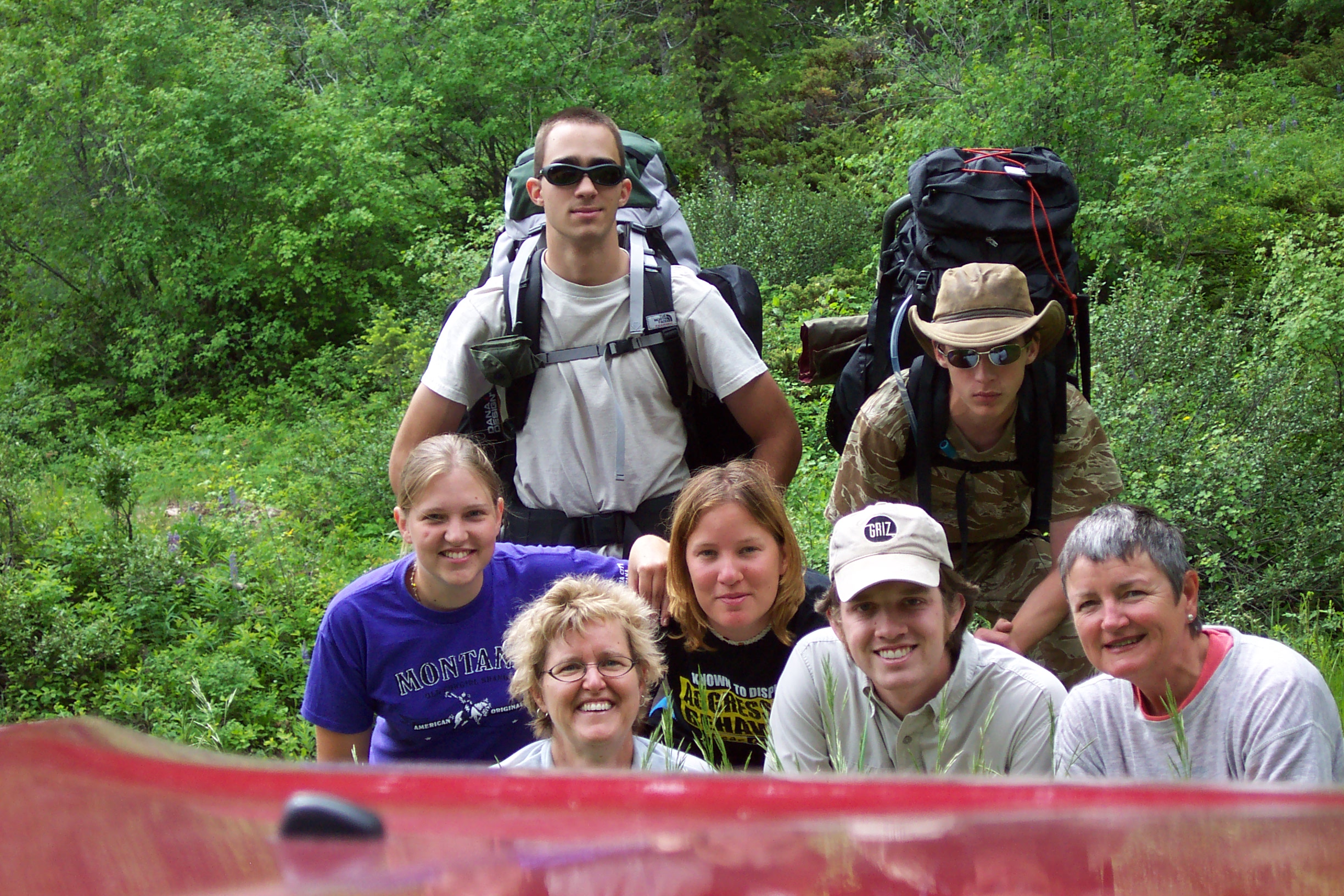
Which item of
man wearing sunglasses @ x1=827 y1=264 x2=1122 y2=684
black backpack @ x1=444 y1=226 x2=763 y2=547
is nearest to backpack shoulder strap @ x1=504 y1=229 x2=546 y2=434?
black backpack @ x1=444 y1=226 x2=763 y2=547

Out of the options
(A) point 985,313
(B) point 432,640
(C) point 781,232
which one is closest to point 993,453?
(A) point 985,313

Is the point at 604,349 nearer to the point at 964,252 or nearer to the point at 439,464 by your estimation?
the point at 439,464

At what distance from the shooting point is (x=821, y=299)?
348 inches

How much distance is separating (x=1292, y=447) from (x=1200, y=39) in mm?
9193

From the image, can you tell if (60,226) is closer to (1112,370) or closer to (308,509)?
(308,509)

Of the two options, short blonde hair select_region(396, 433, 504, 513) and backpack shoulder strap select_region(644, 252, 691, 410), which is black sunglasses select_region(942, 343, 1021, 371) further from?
short blonde hair select_region(396, 433, 504, 513)

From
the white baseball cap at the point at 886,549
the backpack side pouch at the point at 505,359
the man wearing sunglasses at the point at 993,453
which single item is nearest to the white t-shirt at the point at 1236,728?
the white baseball cap at the point at 886,549

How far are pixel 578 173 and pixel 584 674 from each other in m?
1.73

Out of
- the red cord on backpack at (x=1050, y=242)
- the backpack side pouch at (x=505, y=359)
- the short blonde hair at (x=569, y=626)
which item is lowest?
the short blonde hair at (x=569, y=626)

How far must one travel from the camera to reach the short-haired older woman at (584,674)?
2570mm

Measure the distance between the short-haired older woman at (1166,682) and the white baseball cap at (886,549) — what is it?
1.02 ft

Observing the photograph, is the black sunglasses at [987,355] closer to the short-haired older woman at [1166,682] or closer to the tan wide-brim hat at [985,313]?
the tan wide-brim hat at [985,313]

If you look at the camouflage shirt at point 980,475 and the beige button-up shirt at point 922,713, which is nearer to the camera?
the beige button-up shirt at point 922,713

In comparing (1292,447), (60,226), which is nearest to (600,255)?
(1292,447)
